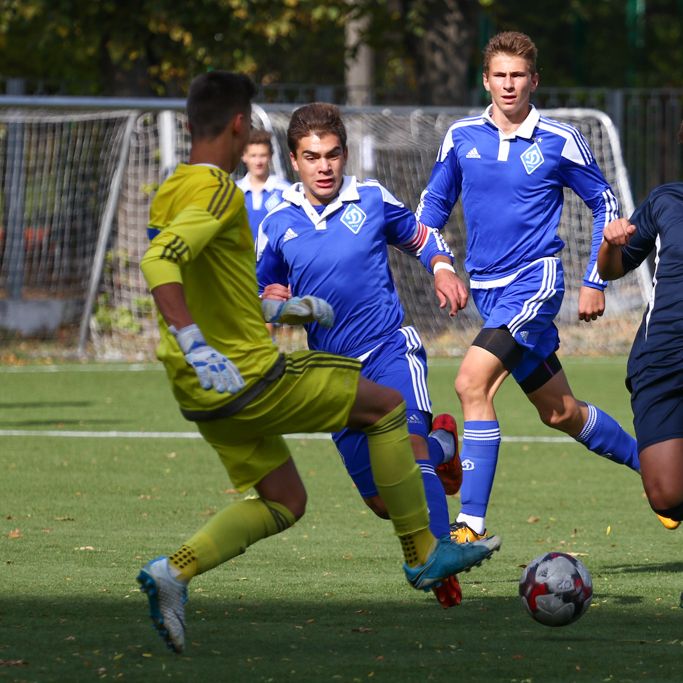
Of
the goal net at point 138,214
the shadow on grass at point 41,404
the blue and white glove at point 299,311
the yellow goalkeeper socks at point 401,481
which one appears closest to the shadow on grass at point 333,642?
the yellow goalkeeper socks at point 401,481

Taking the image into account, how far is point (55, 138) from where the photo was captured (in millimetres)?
20094

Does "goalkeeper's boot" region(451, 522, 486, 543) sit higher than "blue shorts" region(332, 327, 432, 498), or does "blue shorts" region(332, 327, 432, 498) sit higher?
"blue shorts" region(332, 327, 432, 498)

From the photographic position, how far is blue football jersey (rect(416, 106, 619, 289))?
288 inches

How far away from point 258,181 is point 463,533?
5.83 m

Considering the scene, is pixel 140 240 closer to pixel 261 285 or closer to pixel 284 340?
pixel 284 340

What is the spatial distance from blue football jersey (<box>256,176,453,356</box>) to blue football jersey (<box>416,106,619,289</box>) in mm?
780

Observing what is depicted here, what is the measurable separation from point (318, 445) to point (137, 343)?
7180 mm

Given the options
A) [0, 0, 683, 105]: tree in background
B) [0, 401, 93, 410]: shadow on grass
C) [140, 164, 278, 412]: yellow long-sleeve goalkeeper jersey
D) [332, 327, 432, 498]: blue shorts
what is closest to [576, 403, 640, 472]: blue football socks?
[332, 327, 432, 498]: blue shorts

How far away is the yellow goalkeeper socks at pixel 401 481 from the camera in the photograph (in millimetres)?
5285

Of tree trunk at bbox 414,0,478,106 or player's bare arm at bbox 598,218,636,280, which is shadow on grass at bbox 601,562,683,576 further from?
tree trunk at bbox 414,0,478,106

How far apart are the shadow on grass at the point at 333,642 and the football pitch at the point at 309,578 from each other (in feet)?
0.04

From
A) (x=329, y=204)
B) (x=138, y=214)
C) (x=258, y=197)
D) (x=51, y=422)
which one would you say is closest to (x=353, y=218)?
(x=329, y=204)

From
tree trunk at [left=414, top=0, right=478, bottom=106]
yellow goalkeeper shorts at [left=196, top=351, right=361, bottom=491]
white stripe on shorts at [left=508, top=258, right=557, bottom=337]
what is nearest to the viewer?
yellow goalkeeper shorts at [left=196, top=351, right=361, bottom=491]

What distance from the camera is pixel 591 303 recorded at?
7.05 metres
